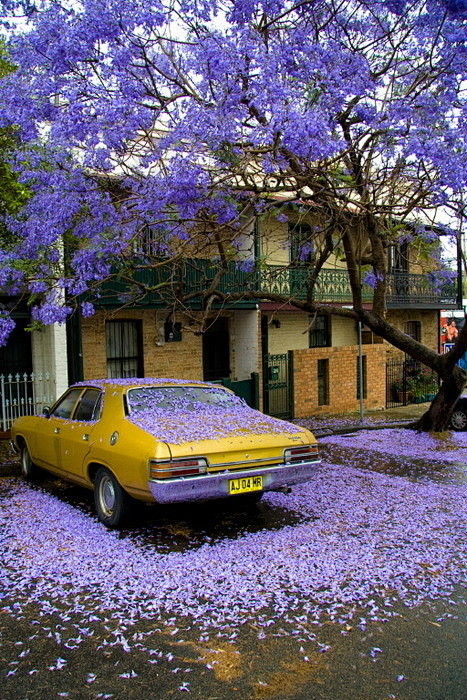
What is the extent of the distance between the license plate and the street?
0.45 m

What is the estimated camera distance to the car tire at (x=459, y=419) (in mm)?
13867

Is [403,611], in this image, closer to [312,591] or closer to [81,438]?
[312,591]

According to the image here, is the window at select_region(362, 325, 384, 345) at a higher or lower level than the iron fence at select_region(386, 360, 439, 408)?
higher

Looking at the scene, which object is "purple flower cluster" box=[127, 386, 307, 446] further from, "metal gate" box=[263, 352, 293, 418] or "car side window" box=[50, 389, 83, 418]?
"metal gate" box=[263, 352, 293, 418]

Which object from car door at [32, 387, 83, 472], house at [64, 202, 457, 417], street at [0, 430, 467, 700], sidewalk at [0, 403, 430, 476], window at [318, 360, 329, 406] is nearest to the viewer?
street at [0, 430, 467, 700]

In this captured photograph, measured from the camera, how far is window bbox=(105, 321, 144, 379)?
14.4 m

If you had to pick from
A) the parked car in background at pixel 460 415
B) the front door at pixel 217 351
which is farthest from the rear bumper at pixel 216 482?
the front door at pixel 217 351

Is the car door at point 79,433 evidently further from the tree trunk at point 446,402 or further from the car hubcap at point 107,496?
the tree trunk at point 446,402

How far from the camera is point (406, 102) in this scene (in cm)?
906

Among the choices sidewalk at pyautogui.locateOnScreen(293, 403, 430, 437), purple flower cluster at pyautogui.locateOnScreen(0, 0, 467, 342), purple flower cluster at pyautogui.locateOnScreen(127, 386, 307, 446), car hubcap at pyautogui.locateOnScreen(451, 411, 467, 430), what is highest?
purple flower cluster at pyautogui.locateOnScreen(0, 0, 467, 342)

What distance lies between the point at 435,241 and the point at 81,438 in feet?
34.0

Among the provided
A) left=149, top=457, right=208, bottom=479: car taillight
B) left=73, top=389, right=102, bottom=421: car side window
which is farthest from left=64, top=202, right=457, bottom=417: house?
left=149, top=457, right=208, bottom=479: car taillight

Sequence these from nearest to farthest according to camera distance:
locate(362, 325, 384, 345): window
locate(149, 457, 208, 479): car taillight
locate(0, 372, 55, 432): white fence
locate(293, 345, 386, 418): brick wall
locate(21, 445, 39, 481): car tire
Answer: locate(149, 457, 208, 479): car taillight
locate(21, 445, 39, 481): car tire
locate(0, 372, 55, 432): white fence
locate(293, 345, 386, 418): brick wall
locate(362, 325, 384, 345): window

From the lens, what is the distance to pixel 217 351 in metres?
16.8
